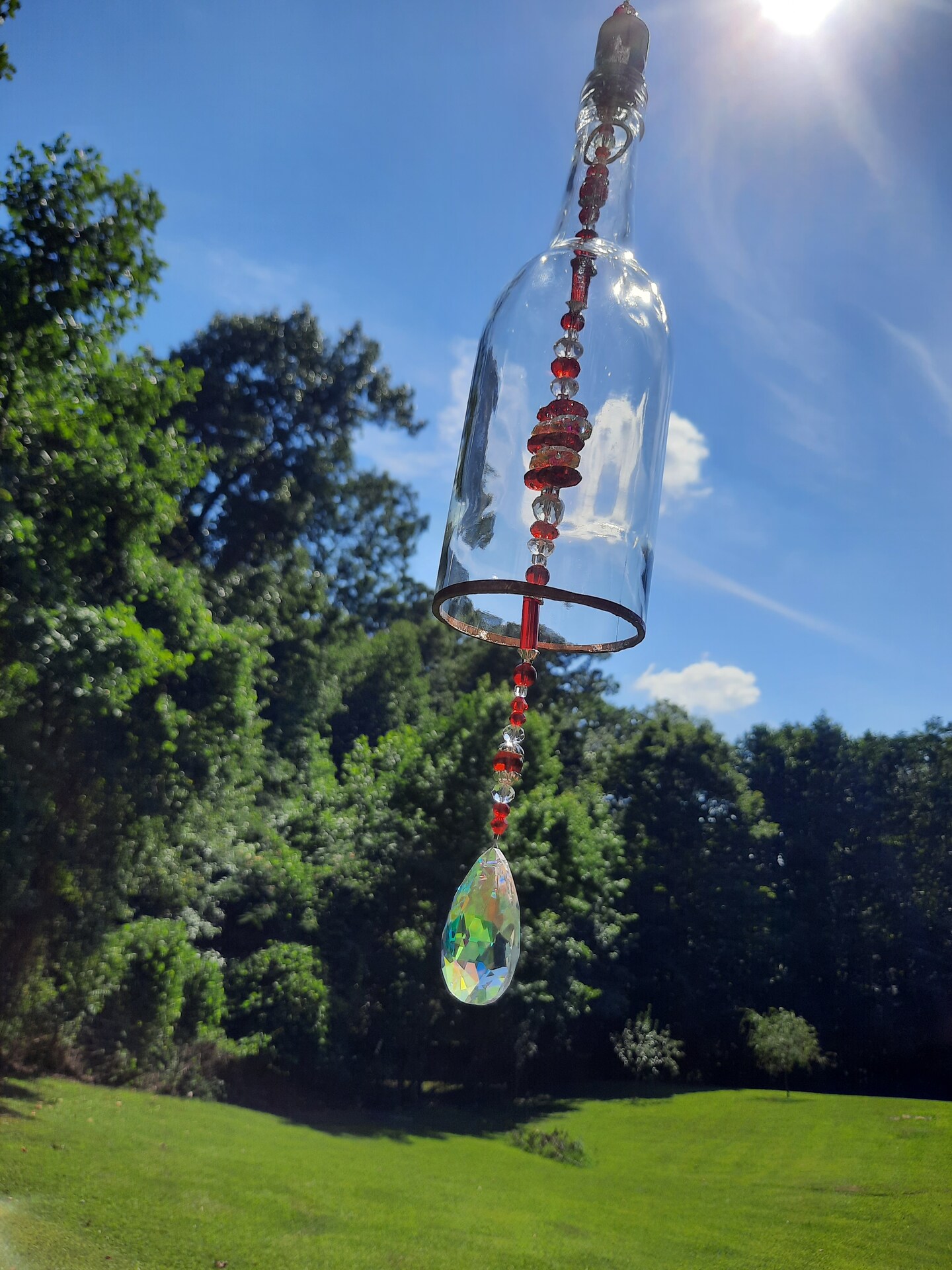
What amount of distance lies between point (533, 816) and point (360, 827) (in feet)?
5.45

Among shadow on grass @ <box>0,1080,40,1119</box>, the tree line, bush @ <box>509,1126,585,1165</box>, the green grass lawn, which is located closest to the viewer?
the green grass lawn

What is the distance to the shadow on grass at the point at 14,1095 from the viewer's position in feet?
16.0

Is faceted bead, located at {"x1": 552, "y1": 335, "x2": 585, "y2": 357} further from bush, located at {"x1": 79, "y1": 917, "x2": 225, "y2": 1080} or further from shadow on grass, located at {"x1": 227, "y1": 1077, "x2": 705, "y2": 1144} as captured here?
bush, located at {"x1": 79, "y1": 917, "x2": 225, "y2": 1080}

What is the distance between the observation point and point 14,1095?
515 centimetres

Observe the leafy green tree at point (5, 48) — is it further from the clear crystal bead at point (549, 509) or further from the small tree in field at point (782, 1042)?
the small tree in field at point (782, 1042)

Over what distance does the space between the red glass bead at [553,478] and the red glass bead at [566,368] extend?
88 millimetres

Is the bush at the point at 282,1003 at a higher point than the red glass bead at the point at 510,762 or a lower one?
lower

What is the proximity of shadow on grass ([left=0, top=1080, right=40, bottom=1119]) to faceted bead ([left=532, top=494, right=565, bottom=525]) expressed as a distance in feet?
18.3

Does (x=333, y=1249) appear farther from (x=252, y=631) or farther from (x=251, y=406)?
(x=251, y=406)

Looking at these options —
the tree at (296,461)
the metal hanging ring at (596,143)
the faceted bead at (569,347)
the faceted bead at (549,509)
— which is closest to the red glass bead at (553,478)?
the faceted bead at (549,509)

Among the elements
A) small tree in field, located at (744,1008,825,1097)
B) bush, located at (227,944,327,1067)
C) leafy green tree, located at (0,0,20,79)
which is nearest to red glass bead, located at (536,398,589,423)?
leafy green tree, located at (0,0,20,79)

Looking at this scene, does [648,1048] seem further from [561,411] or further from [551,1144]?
[561,411]

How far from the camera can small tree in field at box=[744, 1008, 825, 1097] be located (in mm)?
4949

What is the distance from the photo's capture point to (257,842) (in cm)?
781
